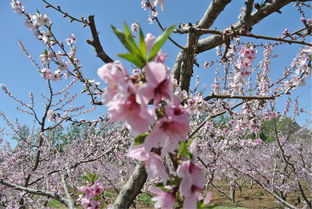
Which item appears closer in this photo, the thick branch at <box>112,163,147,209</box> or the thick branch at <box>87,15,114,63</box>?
the thick branch at <box>87,15,114,63</box>

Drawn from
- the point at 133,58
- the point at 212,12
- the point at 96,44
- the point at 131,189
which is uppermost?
the point at 212,12

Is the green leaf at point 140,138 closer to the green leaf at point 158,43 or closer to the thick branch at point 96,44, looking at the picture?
the green leaf at point 158,43

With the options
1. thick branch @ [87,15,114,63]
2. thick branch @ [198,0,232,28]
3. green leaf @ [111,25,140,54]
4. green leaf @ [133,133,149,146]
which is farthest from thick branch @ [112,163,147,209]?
thick branch @ [198,0,232,28]

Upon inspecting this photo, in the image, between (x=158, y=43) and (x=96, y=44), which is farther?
(x=96, y=44)

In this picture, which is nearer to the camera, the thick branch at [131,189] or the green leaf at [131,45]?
the green leaf at [131,45]

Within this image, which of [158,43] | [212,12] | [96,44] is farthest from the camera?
[212,12]

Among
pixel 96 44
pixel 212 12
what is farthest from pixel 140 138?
pixel 212 12

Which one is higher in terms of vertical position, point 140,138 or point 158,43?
point 158,43

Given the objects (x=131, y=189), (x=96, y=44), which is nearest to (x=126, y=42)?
(x=96, y=44)

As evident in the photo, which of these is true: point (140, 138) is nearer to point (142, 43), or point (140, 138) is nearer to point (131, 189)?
point (142, 43)

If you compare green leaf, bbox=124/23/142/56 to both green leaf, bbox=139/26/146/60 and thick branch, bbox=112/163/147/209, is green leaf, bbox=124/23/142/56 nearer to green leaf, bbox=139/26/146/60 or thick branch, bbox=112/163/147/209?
green leaf, bbox=139/26/146/60

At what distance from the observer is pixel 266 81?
4.20 m

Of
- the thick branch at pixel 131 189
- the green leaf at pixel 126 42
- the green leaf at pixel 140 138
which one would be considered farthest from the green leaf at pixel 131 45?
the thick branch at pixel 131 189

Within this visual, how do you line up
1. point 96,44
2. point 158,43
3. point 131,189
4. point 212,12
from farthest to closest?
point 212,12 → point 131,189 → point 96,44 → point 158,43
